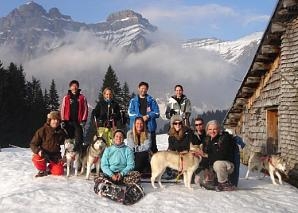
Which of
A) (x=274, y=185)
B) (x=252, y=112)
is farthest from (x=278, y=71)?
(x=274, y=185)

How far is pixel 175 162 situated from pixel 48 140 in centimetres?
302

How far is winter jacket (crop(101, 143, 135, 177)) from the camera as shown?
9.29 m

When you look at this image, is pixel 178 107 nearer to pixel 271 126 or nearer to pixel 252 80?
pixel 271 126

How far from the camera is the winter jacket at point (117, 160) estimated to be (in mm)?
9289

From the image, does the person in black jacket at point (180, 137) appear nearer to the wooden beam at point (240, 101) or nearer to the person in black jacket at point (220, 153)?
the person in black jacket at point (220, 153)

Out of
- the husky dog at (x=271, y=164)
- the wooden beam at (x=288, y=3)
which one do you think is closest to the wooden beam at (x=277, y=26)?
the wooden beam at (x=288, y=3)

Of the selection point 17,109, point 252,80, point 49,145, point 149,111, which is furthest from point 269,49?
point 17,109

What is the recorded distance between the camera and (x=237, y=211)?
838cm

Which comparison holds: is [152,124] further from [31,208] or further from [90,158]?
[31,208]

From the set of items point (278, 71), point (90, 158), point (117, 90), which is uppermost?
point (117, 90)

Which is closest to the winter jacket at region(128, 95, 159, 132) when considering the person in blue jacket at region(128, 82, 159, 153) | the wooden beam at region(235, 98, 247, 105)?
the person in blue jacket at region(128, 82, 159, 153)

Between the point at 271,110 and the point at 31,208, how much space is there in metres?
9.24

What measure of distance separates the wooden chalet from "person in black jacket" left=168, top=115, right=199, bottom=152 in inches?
138

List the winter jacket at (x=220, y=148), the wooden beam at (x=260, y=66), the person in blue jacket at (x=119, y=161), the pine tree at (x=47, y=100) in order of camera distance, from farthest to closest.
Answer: the pine tree at (x=47, y=100)
the wooden beam at (x=260, y=66)
the winter jacket at (x=220, y=148)
the person in blue jacket at (x=119, y=161)
